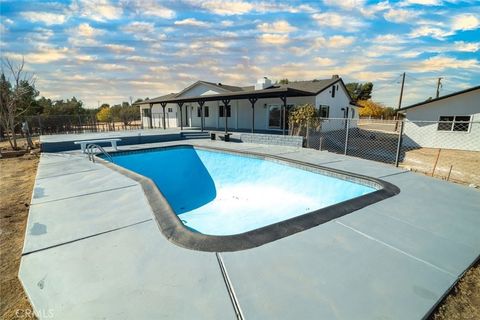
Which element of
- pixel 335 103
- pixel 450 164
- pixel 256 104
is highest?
pixel 335 103

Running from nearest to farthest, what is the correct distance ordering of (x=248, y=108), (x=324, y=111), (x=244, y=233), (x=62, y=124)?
1. (x=244, y=233)
2. (x=324, y=111)
3. (x=248, y=108)
4. (x=62, y=124)

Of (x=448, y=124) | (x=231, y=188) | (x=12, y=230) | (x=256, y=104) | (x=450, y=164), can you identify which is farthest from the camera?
(x=256, y=104)

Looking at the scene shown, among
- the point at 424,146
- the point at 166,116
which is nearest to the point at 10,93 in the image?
the point at 166,116

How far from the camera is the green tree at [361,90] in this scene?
2015 inches

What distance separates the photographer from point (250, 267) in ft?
7.08

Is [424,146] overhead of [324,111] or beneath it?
beneath

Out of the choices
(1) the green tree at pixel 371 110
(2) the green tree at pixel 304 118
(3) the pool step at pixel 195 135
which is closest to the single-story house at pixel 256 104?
(3) the pool step at pixel 195 135

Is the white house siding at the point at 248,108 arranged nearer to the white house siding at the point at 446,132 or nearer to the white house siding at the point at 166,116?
the white house siding at the point at 166,116

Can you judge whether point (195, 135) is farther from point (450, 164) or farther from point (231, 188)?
point (450, 164)

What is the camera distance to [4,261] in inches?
112

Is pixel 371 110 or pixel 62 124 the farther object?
pixel 371 110

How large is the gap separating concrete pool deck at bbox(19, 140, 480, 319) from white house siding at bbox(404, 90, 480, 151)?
15.4 meters

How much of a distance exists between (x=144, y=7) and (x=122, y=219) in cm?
951

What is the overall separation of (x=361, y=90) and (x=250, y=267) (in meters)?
60.5
